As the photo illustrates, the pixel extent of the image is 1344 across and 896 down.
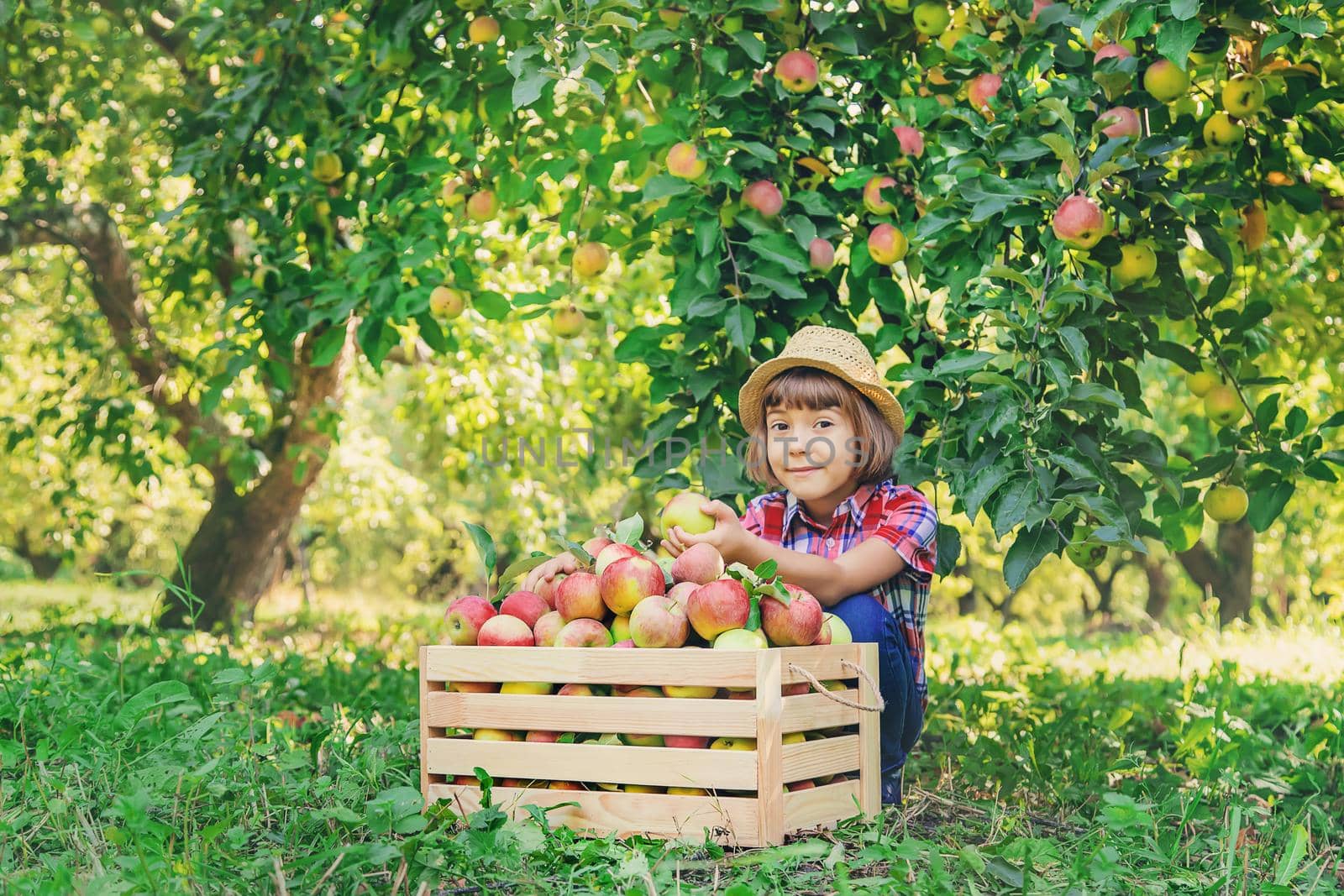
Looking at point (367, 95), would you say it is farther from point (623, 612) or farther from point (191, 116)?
point (623, 612)

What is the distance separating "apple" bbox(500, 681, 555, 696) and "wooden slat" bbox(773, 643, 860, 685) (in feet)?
1.63

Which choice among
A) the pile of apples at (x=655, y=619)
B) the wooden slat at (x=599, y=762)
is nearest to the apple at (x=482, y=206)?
the pile of apples at (x=655, y=619)

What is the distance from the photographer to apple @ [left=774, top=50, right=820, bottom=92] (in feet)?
10.1

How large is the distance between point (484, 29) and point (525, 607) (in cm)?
182

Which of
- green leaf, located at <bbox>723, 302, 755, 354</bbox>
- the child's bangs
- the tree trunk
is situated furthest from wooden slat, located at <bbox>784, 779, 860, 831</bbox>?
the tree trunk

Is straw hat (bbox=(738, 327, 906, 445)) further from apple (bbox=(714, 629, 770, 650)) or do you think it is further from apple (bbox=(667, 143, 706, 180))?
apple (bbox=(714, 629, 770, 650))

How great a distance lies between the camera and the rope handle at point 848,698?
A: 2125 millimetres

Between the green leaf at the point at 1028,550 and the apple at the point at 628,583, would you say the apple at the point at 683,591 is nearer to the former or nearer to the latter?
the apple at the point at 628,583

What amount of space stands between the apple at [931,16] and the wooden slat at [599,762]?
202cm

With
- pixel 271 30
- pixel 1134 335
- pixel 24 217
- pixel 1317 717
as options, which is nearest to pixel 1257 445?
pixel 1134 335

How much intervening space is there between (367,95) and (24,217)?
3257 mm

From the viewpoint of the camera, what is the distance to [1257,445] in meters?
3.14

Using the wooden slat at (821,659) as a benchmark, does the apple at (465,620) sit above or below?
above

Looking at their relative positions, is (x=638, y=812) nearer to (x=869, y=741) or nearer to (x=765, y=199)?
(x=869, y=741)
